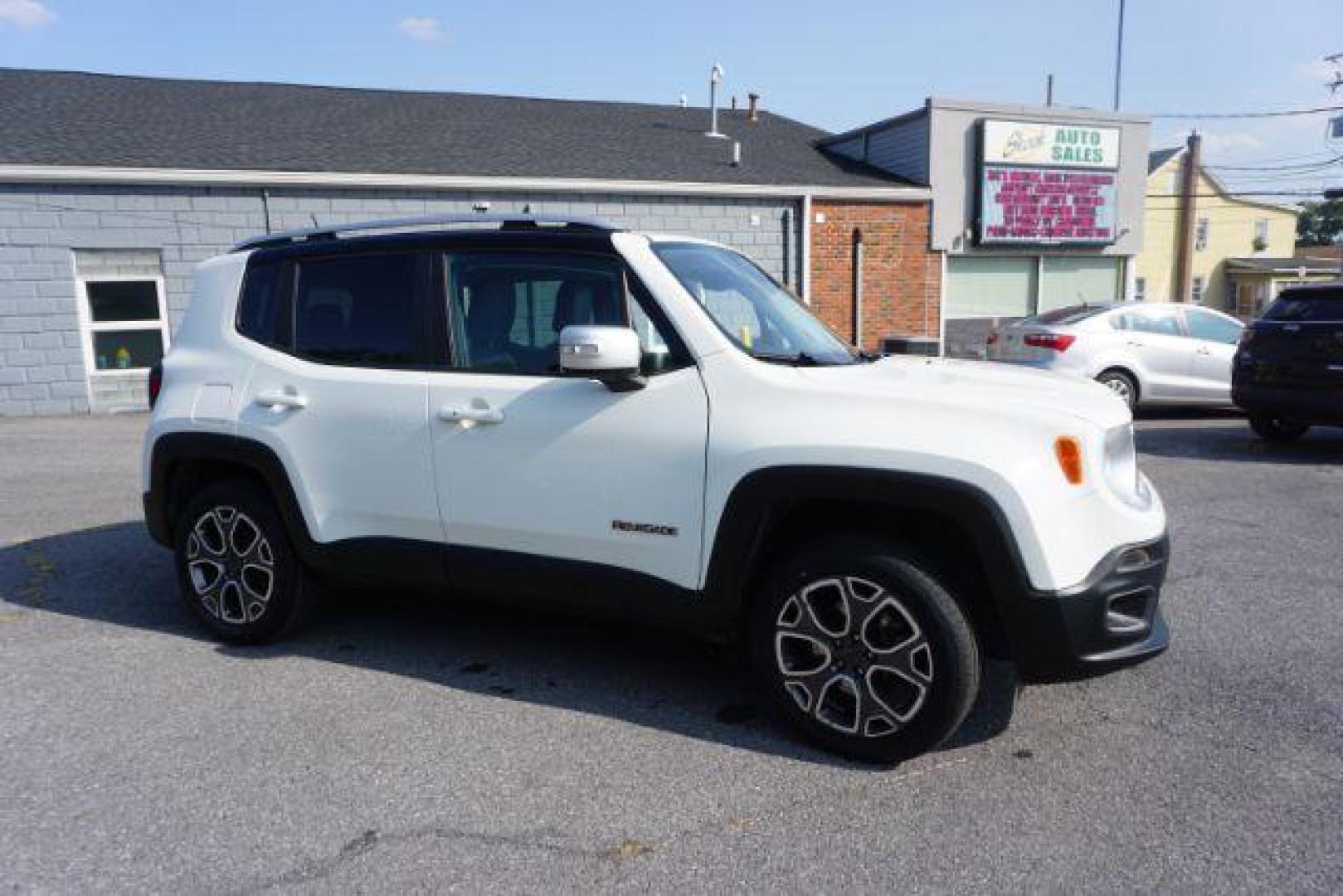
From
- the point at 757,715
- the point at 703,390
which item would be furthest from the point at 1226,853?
the point at 703,390

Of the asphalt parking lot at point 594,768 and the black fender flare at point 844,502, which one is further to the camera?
the black fender flare at point 844,502

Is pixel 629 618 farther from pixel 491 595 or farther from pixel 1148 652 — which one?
pixel 1148 652

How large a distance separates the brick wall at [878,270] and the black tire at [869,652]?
45.4ft

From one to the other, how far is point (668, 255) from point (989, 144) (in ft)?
52.4

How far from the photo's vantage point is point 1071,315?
1206cm

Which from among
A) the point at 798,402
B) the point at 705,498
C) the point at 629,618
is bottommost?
the point at 629,618

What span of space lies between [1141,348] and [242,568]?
10.7m

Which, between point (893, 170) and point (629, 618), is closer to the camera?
point (629, 618)

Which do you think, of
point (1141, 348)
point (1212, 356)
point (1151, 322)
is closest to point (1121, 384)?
point (1141, 348)

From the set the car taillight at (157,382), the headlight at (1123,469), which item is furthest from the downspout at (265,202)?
the headlight at (1123,469)

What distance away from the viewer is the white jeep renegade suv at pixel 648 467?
319cm

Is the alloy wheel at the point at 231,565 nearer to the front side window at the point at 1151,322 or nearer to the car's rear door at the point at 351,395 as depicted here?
the car's rear door at the point at 351,395

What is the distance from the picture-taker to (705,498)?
3.46 m

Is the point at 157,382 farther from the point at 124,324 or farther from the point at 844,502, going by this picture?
the point at 124,324
